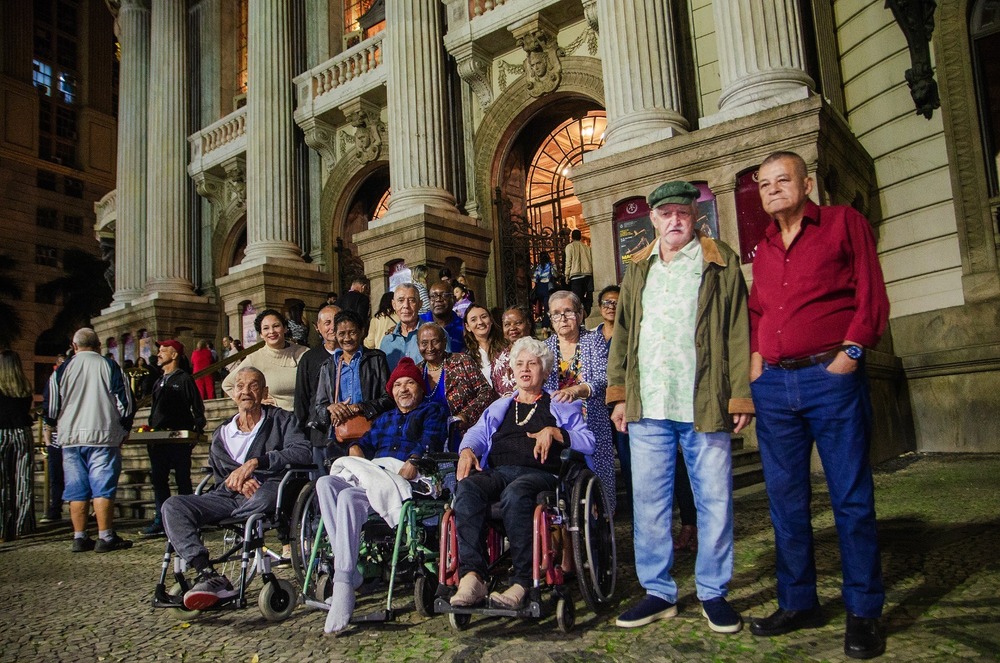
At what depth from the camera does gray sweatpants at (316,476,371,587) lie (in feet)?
12.1

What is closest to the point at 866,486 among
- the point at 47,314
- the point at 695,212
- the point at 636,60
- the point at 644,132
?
the point at 695,212

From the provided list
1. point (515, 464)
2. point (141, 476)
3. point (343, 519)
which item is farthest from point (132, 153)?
point (515, 464)

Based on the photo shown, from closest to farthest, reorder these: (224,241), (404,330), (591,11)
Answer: (404,330) < (591,11) < (224,241)

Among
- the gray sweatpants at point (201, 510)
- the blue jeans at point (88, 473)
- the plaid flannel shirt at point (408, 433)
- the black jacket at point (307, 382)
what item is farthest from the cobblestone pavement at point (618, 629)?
the black jacket at point (307, 382)

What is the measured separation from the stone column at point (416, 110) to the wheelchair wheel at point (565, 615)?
929 cm

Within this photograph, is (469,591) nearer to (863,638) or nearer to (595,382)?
(863,638)

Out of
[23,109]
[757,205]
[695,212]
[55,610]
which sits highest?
[23,109]

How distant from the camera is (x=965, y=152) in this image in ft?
29.0

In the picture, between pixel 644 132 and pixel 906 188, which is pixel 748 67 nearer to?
pixel 644 132

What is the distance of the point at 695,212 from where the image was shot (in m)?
3.48

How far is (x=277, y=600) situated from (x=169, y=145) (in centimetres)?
1851

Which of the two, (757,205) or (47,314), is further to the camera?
(47,314)

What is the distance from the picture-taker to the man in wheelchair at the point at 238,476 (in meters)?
4.11

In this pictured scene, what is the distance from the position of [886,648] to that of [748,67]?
734 centimetres
